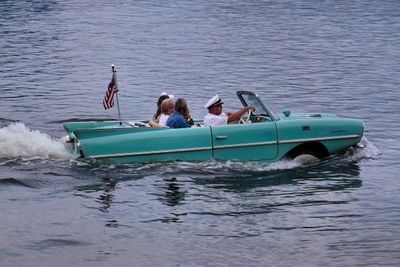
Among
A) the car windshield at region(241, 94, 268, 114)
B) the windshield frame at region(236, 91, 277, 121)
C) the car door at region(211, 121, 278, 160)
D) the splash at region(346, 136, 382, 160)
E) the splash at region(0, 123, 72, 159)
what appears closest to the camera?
the car door at region(211, 121, 278, 160)

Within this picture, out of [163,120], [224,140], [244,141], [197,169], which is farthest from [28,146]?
[244,141]

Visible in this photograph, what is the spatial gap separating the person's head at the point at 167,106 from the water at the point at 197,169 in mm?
1420

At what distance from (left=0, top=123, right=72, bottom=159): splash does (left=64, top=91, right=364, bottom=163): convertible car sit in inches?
20.6

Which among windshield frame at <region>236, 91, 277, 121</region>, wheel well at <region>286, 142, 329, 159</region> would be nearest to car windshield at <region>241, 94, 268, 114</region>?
windshield frame at <region>236, 91, 277, 121</region>

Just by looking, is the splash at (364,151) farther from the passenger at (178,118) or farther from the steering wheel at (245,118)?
the passenger at (178,118)

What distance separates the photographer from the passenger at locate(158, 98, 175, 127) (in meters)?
16.8

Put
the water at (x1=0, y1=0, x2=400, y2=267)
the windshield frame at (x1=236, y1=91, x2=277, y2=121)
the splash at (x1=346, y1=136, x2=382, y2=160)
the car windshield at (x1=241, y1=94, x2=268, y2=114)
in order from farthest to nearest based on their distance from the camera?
the splash at (x1=346, y1=136, x2=382, y2=160)
the car windshield at (x1=241, y1=94, x2=268, y2=114)
the windshield frame at (x1=236, y1=91, x2=277, y2=121)
the water at (x1=0, y1=0, x2=400, y2=267)

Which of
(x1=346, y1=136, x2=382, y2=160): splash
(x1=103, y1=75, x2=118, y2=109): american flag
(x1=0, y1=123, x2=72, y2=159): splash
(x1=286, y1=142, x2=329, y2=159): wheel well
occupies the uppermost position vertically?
(x1=103, y1=75, x2=118, y2=109): american flag

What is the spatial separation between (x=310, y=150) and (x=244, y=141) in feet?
4.70

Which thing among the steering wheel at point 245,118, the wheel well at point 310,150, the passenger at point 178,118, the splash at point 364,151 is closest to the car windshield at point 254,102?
the steering wheel at point 245,118

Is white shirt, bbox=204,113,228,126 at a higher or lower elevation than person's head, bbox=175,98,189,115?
lower

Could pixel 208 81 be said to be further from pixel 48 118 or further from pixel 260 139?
pixel 260 139

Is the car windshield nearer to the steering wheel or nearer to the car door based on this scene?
the steering wheel

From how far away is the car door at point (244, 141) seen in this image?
15906 mm
